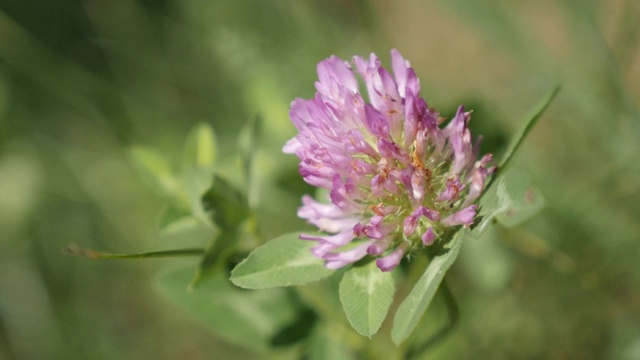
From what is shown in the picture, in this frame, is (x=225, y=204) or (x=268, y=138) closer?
(x=225, y=204)

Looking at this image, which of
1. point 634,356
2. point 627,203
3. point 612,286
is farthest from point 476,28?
point 634,356

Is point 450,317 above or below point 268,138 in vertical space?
above

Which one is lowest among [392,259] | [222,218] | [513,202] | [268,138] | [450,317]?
[268,138]

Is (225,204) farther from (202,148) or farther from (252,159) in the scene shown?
(202,148)

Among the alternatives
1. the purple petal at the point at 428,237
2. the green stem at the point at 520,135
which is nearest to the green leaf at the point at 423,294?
the purple petal at the point at 428,237

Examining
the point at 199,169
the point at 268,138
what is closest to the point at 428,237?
the point at 199,169

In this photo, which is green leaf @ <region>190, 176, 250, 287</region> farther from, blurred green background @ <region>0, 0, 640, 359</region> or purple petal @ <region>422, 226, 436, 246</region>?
purple petal @ <region>422, 226, 436, 246</region>

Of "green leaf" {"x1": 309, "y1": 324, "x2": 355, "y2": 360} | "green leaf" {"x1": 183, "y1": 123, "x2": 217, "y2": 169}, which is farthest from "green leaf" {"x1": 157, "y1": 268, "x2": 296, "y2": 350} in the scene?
"green leaf" {"x1": 183, "y1": 123, "x2": 217, "y2": 169}
